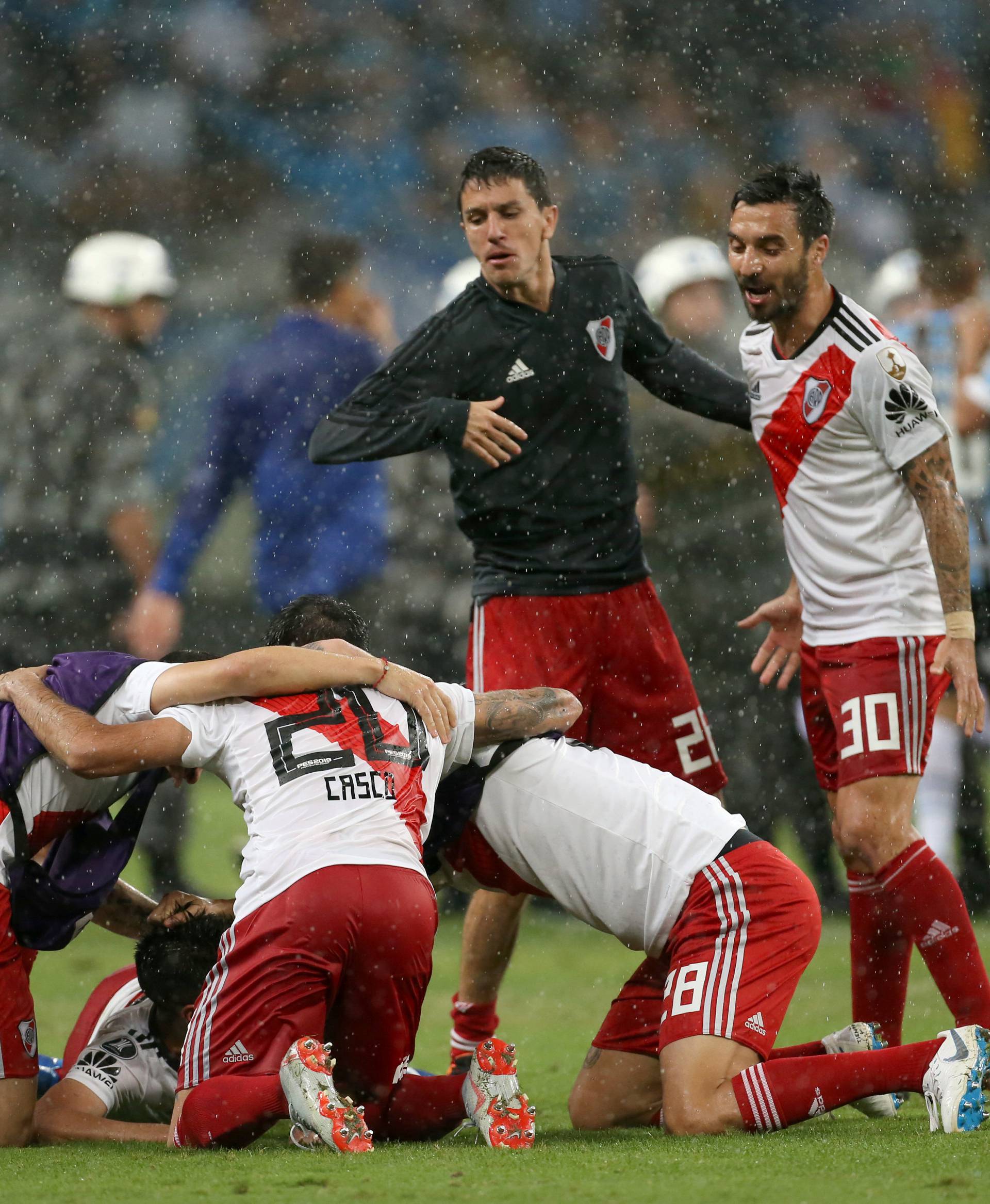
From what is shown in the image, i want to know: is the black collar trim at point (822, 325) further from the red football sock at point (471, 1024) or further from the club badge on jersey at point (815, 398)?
the red football sock at point (471, 1024)

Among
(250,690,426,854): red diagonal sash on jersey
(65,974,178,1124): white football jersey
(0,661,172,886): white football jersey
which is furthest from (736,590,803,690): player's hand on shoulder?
(65,974,178,1124): white football jersey

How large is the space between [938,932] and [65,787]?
1904 millimetres

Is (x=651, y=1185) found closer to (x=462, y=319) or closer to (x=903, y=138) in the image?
(x=462, y=319)

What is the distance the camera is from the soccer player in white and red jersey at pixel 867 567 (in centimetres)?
384

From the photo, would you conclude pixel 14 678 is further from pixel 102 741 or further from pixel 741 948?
pixel 741 948

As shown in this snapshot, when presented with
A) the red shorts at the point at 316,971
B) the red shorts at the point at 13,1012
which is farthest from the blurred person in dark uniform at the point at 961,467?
the red shorts at the point at 13,1012

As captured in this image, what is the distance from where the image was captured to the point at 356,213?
572 inches

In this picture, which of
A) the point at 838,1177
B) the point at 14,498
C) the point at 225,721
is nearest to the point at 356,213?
the point at 14,498

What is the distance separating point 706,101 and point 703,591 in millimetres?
8433

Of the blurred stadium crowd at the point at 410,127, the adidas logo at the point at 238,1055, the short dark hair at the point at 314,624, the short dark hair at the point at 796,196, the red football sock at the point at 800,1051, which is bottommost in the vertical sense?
the red football sock at the point at 800,1051

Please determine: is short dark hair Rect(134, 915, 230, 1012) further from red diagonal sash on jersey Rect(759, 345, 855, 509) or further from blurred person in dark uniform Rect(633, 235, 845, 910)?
blurred person in dark uniform Rect(633, 235, 845, 910)

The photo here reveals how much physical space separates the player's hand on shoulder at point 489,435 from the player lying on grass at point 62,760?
39.5 inches

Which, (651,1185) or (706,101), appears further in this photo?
(706,101)

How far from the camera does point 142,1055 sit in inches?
144
